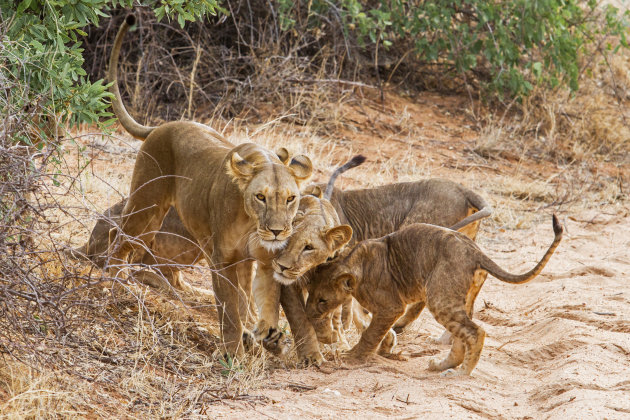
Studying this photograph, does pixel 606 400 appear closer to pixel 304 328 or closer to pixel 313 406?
pixel 313 406

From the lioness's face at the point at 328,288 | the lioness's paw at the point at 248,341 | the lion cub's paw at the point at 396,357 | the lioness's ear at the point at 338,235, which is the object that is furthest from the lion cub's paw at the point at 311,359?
the lioness's ear at the point at 338,235

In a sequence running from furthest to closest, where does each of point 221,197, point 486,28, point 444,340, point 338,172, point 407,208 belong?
1. point 486,28
2. point 407,208
3. point 338,172
4. point 444,340
5. point 221,197

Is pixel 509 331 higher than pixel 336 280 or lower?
lower

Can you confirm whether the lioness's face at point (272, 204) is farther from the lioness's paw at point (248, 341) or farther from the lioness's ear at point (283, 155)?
the lioness's paw at point (248, 341)

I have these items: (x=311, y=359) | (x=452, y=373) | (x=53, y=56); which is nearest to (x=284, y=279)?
(x=311, y=359)

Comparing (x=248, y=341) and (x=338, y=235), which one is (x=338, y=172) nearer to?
(x=338, y=235)

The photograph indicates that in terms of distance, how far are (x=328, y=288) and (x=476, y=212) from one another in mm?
1317

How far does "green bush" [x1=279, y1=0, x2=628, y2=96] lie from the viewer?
1179cm

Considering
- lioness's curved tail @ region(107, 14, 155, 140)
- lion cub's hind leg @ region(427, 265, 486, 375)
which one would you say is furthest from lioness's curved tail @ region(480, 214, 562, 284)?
lioness's curved tail @ region(107, 14, 155, 140)

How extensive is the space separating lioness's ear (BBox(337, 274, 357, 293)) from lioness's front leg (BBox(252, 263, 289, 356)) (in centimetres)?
41

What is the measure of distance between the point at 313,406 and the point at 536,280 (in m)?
3.74

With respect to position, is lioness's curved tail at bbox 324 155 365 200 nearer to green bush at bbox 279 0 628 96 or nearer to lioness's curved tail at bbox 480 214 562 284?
lioness's curved tail at bbox 480 214 562 284

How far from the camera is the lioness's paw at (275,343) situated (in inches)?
215

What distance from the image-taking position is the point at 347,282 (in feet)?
18.7
